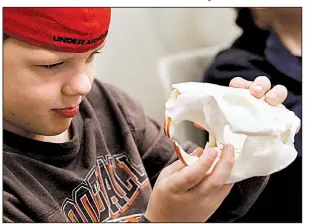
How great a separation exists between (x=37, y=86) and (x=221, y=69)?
38 centimetres

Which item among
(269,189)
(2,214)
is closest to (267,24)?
(269,189)

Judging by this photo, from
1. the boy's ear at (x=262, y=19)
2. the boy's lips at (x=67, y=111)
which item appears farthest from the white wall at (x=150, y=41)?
the boy's lips at (x=67, y=111)

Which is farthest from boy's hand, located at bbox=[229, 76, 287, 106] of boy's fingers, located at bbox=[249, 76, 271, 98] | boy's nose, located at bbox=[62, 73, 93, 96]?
boy's nose, located at bbox=[62, 73, 93, 96]

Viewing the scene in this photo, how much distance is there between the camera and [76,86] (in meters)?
0.48

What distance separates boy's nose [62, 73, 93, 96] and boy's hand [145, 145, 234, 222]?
0.11 meters

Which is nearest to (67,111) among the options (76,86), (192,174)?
(76,86)

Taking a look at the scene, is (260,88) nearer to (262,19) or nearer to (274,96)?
(274,96)

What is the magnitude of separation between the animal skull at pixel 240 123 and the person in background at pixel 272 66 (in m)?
0.20

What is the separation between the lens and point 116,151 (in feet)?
1.94

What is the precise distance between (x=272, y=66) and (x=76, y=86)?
0.38 m

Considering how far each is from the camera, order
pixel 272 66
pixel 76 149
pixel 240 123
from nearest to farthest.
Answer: pixel 240 123 → pixel 76 149 → pixel 272 66

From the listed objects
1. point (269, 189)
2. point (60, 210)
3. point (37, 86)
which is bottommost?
point (269, 189)

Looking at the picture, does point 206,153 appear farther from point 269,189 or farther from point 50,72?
point 269,189

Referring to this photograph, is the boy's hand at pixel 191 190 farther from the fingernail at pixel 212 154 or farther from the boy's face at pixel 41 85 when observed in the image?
the boy's face at pixel 41 85
